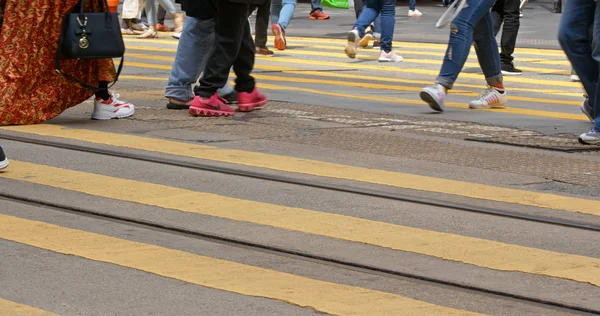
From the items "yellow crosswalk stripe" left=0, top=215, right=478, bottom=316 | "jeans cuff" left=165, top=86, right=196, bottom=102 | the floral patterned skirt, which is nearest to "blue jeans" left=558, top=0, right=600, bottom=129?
"jeans cuff" left=165, top=86, right=196, bottom=102

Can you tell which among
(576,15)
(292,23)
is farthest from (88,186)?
(292,23)

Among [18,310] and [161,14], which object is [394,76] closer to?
[161,14]

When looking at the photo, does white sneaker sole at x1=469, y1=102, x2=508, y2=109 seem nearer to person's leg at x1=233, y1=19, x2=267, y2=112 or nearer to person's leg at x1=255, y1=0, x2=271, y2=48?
person's leg at x1=233, y1=19, x2=267, y2=112

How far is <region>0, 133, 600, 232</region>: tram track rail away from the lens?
5484 mm

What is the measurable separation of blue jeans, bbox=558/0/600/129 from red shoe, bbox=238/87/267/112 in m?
2.26

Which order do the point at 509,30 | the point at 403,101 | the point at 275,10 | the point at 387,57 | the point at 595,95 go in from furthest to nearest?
the point at 275,10, the point at 387,57, the point at 509,30, the point at 403,101, the point at 595,95

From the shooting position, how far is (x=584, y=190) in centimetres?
618

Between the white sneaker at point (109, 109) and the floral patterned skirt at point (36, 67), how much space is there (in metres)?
0.19

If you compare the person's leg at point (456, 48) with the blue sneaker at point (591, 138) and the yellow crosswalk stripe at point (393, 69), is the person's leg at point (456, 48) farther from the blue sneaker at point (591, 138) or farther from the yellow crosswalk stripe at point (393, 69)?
the yellow crosswalk stripe at point (393, 69)

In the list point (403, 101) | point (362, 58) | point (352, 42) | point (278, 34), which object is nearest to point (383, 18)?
point (352, 42)

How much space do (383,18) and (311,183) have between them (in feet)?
25.9

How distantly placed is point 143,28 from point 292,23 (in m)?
3.73

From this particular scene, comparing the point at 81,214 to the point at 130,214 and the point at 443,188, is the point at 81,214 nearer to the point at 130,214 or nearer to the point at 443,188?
the point at 130,214

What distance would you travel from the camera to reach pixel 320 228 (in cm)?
527
